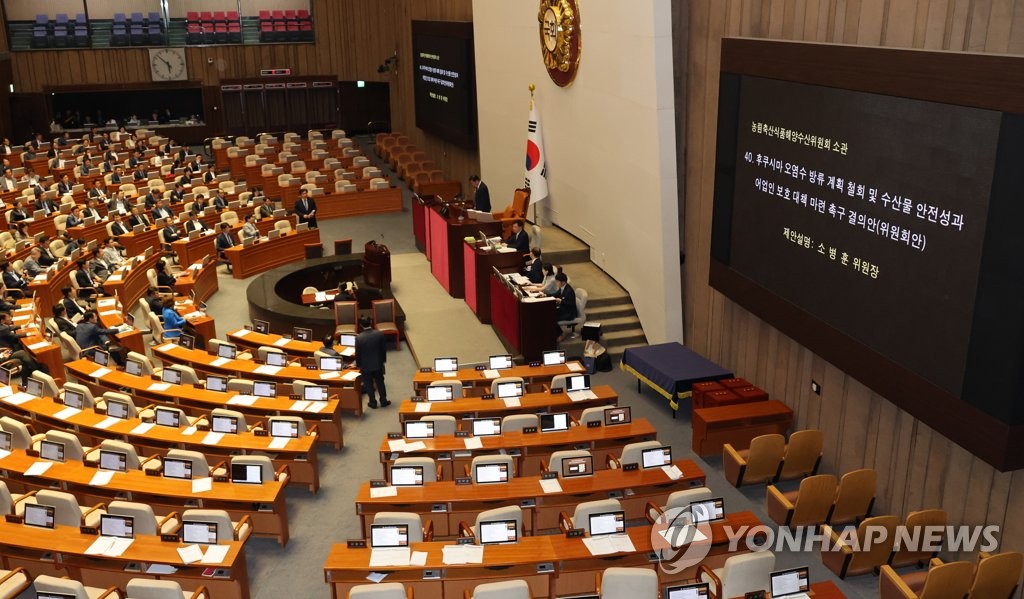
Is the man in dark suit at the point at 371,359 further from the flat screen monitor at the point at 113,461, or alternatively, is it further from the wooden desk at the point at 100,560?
the wooden desk at the point at 100,560

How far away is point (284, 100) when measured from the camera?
34250 millimetres

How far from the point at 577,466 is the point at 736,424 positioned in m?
2.62

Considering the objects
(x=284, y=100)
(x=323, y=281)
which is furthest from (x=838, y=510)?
(x=284, y=100)

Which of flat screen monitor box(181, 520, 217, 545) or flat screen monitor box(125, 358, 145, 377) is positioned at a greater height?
flat screen monitor box(181, 520, 217, 545)

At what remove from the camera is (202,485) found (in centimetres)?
970

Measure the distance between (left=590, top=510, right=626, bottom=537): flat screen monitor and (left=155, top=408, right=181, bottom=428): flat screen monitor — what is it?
5764 mm

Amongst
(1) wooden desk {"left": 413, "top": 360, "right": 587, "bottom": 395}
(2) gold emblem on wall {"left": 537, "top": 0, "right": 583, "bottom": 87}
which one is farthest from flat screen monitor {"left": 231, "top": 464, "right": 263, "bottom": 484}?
(2) gold emblem on wall {"left": 537, "top": 0, "right": 583, "bottom": 87}

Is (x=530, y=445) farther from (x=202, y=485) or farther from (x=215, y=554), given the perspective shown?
(x=215, y=554)

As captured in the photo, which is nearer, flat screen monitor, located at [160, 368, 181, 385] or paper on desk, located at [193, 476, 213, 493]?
paper on desk, located at [193, 476, 213, 493]

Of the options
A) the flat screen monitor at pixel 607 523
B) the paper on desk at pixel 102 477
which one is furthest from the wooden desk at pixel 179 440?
the flat screen monitor at pixel 607 523

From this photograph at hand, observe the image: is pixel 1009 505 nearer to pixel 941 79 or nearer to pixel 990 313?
pixel 990 313

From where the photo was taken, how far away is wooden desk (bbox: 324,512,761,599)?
802 centimetres

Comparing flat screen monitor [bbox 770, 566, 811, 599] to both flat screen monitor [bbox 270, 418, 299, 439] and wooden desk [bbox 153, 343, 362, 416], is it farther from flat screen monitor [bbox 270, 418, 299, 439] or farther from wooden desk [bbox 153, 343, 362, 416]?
wooden desk [bbox 153, 343, 362, 416]

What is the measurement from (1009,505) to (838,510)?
1.77 m
